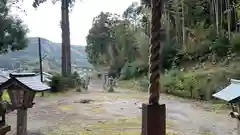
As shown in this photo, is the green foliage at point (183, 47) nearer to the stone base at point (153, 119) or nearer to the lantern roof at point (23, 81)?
the lantern roof at point (23, 81)

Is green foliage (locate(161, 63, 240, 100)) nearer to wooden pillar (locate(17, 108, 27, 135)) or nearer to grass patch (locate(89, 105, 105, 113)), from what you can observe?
grass patch (locate(89, 105, 105, 113))

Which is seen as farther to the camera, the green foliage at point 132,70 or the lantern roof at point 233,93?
the green foliage at point 132,70

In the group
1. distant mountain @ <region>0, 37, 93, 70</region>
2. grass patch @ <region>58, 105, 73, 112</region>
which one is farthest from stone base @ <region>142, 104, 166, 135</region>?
distant mountain @ <region>0, 37, 93, 70</region>

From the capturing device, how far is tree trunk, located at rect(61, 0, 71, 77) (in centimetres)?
1614

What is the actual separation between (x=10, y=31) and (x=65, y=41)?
8.49 feet

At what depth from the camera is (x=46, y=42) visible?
1983cm

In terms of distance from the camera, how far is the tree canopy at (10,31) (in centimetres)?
1491

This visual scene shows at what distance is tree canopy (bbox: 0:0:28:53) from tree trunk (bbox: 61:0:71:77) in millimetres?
1859

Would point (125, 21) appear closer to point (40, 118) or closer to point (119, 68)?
point (119, 68)

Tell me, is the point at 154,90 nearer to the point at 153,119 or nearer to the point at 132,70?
the point at 153,119

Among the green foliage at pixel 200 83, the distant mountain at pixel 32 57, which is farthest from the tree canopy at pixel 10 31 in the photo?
the green foliage at pixel 200 83

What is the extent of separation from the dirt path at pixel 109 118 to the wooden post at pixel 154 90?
454 cm

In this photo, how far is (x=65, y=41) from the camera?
53.8ft

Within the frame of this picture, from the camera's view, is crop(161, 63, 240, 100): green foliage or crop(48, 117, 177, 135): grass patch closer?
crop(48, 117, 177, 135): grass patch
